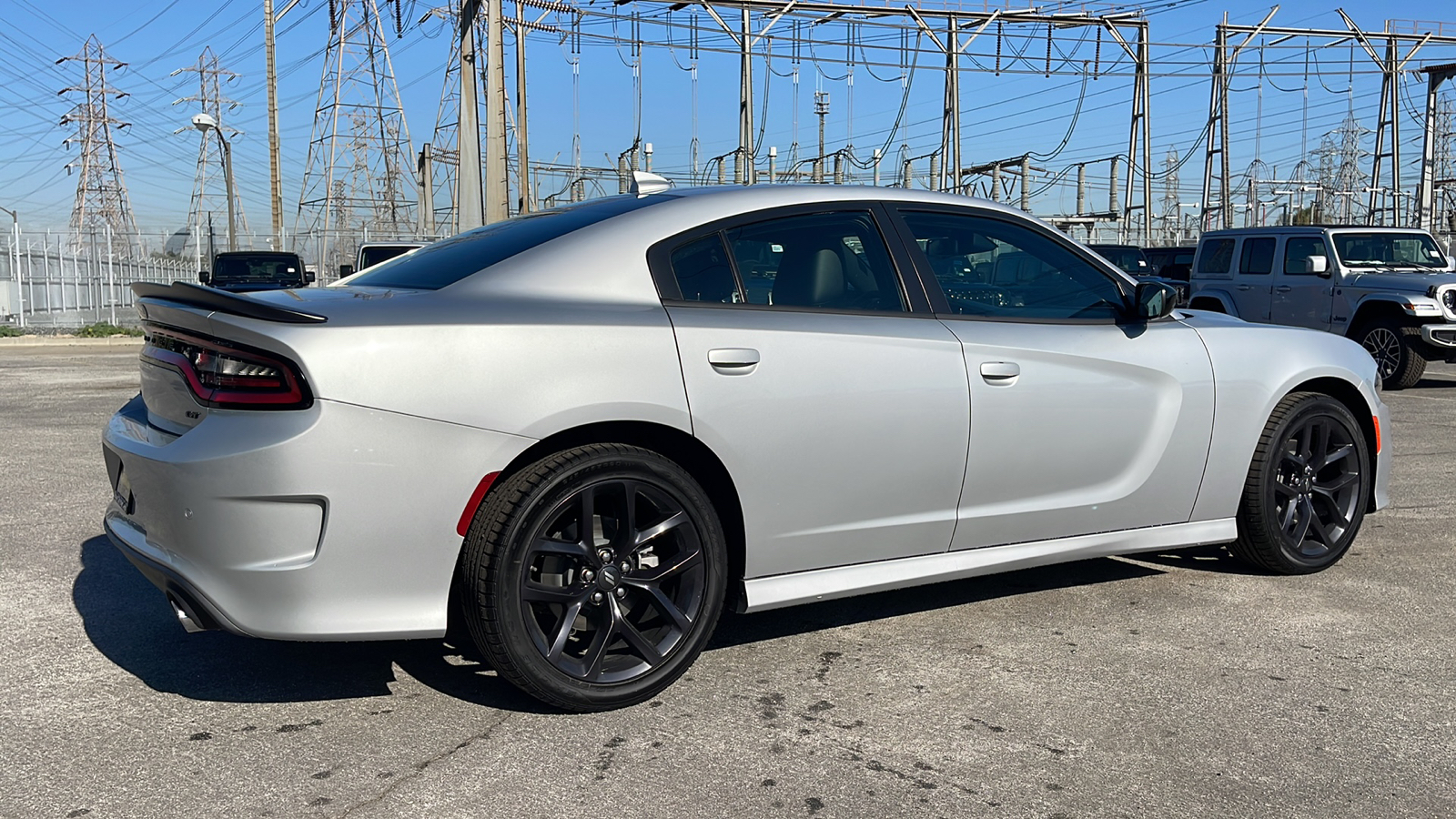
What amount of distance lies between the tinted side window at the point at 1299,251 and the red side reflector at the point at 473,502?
534 inches

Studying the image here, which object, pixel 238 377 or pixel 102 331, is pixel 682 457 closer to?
pixel 238 377

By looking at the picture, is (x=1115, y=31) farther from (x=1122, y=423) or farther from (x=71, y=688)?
(x=71, y=688)

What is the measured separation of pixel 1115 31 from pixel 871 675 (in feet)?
103

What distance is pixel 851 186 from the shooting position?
432 centimetres

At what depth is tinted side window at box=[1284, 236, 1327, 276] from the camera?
14.6 metres

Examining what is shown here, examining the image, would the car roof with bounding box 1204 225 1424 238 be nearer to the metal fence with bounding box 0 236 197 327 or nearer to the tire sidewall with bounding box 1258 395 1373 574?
the tire sidewall with bounding box 1258 395 1373 574

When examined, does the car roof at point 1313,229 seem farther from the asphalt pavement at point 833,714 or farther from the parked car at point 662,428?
the parked car at point 662,428

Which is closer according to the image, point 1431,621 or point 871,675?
point 871,675

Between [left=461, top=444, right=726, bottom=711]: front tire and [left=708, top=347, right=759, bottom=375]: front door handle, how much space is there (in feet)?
1.07

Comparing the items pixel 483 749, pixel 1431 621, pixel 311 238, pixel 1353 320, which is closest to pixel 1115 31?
pixel 1353 320

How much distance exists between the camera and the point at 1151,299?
4.57 m

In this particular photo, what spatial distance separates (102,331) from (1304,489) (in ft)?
90.2

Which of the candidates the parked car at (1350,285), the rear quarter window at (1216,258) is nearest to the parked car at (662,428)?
the parked car at (1350,285)

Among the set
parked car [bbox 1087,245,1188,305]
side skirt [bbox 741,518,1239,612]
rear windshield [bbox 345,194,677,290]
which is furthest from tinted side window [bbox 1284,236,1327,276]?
rear windshield [bbox 345,194,677,290]
